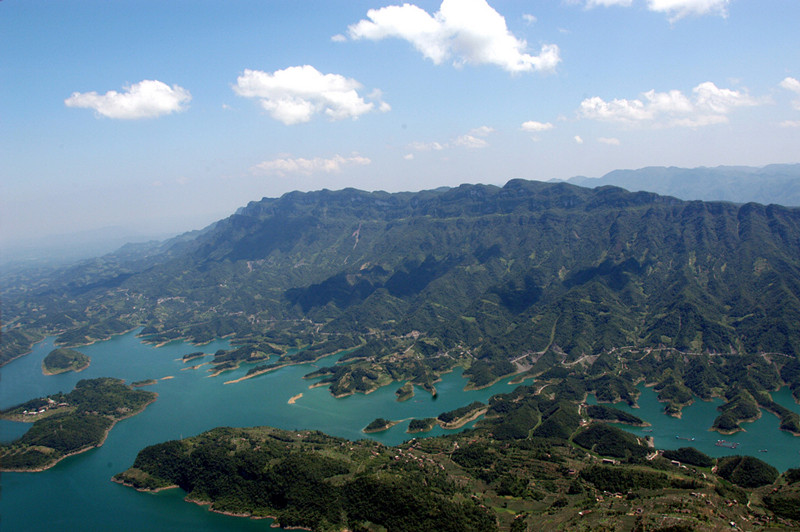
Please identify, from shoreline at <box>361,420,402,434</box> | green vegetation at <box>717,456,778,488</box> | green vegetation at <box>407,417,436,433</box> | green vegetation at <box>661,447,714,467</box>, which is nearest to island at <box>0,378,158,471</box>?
shoreline at <box>361,420,402,434</box>

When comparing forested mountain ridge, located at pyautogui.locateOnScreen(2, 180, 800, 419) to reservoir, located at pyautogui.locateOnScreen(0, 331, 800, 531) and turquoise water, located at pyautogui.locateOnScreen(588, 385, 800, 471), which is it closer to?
turquoise water, located at pyautogui.locateOnScreen(588, 385, 800, 471)

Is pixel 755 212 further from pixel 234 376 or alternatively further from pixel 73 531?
pixel 73 531

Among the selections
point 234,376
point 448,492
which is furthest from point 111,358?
point 448,492

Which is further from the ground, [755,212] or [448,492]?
[755,212]

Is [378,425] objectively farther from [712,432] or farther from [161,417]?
[712,432]

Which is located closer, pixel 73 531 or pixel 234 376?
pixel 73 531

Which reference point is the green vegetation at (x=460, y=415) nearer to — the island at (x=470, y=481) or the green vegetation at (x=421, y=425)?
the green vegetation at (x=421, y=425)
